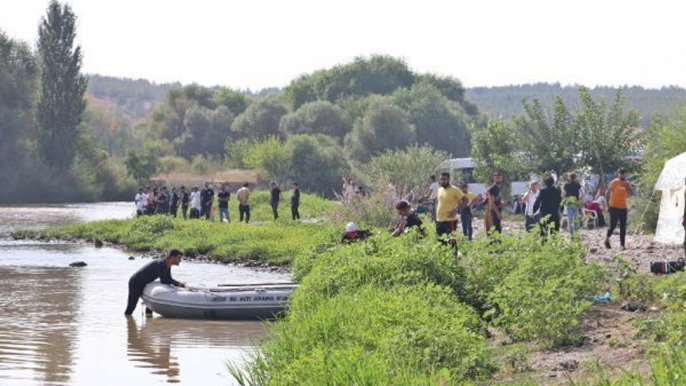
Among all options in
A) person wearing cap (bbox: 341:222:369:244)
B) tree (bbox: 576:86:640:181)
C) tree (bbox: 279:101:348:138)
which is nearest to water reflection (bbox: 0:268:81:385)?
person wearing cap (bbox: 341:222:369:244)

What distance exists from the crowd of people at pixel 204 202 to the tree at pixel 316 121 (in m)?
54.4

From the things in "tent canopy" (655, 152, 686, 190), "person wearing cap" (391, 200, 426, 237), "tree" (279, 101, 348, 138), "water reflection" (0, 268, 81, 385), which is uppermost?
"tree" (279, 101, 348, 138)

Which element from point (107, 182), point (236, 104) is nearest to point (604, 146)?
point (107, 182)

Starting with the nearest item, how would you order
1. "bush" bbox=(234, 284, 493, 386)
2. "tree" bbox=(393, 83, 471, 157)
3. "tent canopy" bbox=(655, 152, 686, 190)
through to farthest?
"bush" bbox=(234, 284, 493, 386) → "tent canopy" bbox=(655, 152, 686, 190) → "tree" bbox=(393, 83, 471, 157)

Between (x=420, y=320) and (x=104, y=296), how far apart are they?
1362cm

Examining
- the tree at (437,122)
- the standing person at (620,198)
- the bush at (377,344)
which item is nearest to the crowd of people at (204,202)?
the standing person at (620,198)

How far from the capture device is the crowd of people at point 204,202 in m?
43.0

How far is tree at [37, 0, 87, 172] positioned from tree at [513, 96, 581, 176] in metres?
46.0

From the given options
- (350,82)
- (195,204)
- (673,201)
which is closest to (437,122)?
(350,82)

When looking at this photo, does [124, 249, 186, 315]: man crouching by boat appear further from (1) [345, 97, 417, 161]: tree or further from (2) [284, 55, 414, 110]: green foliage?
(2) [284, 55, 414, 110]: green foliage

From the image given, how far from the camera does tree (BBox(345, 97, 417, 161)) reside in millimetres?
96938

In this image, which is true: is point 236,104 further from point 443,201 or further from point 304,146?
point 443,201

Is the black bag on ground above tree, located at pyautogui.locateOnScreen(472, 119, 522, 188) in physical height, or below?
below

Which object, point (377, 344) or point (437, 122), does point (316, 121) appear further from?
point (377, 344)
